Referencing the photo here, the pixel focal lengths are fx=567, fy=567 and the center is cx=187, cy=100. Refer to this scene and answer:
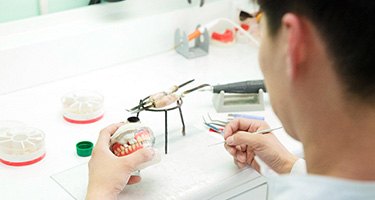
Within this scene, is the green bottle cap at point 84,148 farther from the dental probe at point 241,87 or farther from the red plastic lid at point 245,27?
the red plastic lid at point 245,27

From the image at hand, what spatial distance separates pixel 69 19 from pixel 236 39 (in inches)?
20.7

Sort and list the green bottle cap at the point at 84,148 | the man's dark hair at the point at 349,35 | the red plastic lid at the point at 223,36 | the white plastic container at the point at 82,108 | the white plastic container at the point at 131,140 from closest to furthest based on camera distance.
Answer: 1. the man's dark hair at the point at 349,35
2. the white plastic container at the point at 131,140
3. the green bottle cap at the point at 84,148
4. the white plastic container at the point at 82,108
5. the red plastic lid at the point at 223,36

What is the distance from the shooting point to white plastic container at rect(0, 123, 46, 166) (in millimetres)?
1084

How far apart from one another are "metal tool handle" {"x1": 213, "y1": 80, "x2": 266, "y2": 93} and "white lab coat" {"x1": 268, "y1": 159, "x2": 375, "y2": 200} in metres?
0.63

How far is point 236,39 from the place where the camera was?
173cm

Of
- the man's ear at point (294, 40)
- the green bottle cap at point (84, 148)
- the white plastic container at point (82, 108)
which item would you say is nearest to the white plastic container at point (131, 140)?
the green bottle cap at point (84, 148)

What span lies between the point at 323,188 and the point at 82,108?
2.35ft

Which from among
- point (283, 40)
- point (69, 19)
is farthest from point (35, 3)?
point (283, 40)

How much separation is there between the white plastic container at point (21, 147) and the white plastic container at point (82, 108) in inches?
4.7

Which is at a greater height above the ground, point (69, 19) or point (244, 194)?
point (69, 19)

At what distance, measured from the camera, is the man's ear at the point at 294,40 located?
610 mm

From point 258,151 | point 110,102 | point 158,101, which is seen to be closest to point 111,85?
point 110,102

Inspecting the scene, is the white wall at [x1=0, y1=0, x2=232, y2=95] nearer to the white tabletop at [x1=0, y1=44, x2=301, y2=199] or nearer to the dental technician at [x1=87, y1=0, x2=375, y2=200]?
the white tabletop at [x1=0, y1=44, x2=301, y2=199]

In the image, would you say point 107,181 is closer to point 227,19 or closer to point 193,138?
point 193,138
